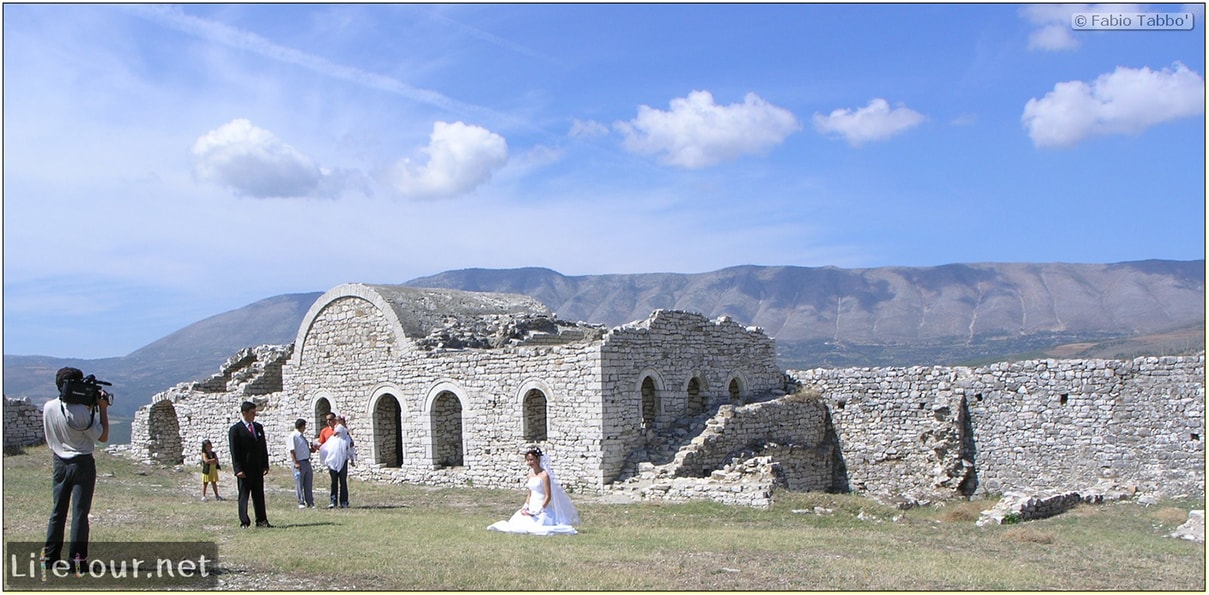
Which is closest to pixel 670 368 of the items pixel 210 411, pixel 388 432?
pixel 388 432

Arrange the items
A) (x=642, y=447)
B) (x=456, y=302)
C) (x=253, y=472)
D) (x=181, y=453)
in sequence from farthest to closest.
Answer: (x=181, y=453)
(x=456, y=302)
(x=642, y=447)
(x=253, y=472)

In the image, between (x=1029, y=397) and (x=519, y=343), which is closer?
(x=1029, y=397)

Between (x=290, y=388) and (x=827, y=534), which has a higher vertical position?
(x=290, y=388)

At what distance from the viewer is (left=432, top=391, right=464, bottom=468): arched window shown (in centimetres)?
2390

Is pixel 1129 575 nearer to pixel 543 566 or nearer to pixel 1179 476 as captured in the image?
pixel 543 566

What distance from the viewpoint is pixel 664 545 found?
12.2m

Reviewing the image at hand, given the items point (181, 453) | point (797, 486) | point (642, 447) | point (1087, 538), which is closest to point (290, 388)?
point (181, 453)

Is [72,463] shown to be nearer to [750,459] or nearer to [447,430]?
[750,459]

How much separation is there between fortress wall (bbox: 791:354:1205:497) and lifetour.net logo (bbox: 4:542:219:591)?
1640 centimetres

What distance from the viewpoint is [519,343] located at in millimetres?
24000

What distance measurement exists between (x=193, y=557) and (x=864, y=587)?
6707 mm

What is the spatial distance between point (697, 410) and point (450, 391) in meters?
5.77

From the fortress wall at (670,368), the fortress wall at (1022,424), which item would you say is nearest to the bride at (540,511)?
the fortress wall at (670,368)

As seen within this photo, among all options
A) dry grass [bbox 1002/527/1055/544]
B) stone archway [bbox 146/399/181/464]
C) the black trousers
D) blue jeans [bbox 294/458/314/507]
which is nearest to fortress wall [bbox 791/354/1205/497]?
dry grass [bbox 1002/527/1055/544]
